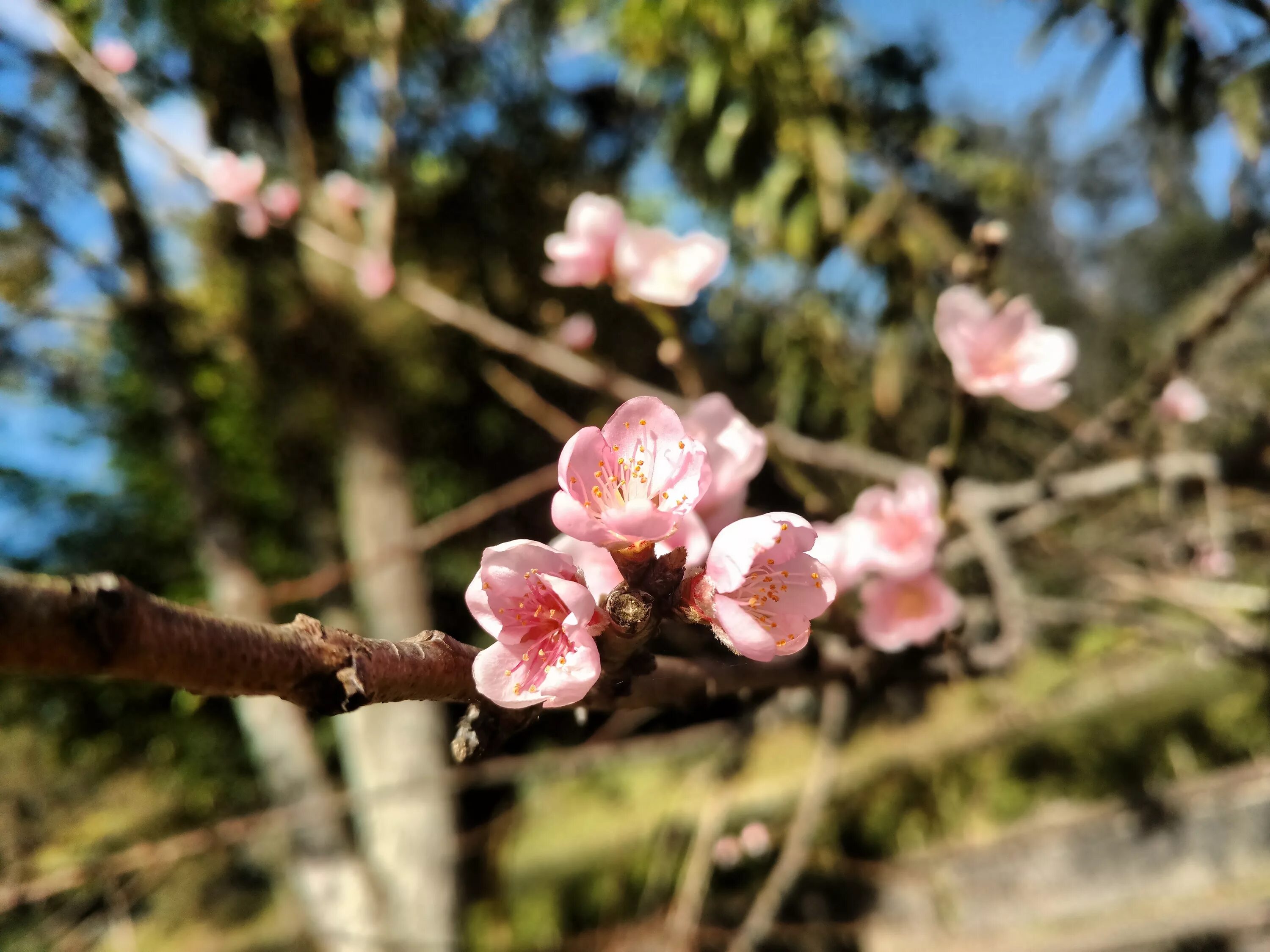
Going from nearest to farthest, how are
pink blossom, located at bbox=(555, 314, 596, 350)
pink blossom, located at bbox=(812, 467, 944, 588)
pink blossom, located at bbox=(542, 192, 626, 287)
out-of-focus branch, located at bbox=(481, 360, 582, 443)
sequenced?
1. pink blossom, located at bbox=(812, 467, 944, 588)
2. pink blossom, located at bbox=(542, 192, 626, 287)
3. out-of-focus branch, located at bbox=(481, 360, 582, 443)
4. pink blossom, located at bbox=(555, 314, 596, 350)

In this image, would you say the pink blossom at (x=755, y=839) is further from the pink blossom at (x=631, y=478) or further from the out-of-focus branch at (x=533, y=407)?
the pink blossom at (x=631, y=478)

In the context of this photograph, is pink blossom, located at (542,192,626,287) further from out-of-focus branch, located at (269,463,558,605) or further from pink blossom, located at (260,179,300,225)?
pink blossom, located at (260,179,300,225)

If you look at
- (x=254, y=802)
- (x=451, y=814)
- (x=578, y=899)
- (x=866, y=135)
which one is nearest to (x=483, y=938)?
(x=578, y=899)

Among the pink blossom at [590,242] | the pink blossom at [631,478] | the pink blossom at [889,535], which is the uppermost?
the pink blossom at [590,242]

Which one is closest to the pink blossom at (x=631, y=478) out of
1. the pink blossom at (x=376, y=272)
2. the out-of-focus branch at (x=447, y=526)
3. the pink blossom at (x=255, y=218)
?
the out-of-focus branch at (x=447, y=526)

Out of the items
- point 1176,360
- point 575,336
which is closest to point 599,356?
point 575,336

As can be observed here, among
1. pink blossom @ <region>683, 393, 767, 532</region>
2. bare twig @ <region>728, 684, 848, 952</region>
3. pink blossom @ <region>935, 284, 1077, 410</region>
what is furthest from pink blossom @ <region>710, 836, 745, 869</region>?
pink blossom @ <region>683, 393, 767, 532</region>

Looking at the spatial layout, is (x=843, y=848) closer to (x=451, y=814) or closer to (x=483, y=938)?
(x=483, y=938)
